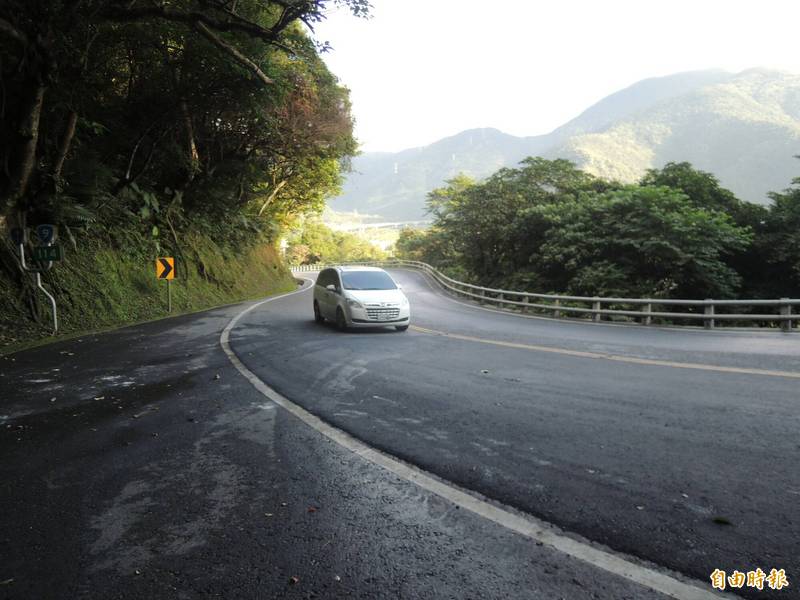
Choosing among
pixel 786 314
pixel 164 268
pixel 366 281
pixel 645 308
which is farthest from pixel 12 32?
pixel 786 314

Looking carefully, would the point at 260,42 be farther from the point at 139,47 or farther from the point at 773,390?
the point at 773,390

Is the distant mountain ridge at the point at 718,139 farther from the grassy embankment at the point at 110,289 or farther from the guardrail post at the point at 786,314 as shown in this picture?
the guardrail post at the point at 786,314

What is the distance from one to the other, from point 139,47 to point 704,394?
16.5m

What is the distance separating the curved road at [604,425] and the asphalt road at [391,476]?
0.8 inches

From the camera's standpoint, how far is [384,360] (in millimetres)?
8844

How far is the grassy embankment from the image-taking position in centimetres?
1269

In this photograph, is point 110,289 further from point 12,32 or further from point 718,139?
point 718,139

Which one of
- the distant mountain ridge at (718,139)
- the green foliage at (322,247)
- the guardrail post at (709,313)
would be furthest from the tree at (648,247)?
the distant mountain ridge at (718,139)

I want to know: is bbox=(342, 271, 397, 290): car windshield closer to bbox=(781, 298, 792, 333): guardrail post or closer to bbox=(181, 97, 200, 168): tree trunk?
bbox=(781, 298, 792, 333): guardrail post

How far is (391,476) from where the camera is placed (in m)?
3.96

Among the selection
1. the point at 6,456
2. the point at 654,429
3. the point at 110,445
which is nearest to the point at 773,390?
the point at 654,429

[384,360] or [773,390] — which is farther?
[384,360]

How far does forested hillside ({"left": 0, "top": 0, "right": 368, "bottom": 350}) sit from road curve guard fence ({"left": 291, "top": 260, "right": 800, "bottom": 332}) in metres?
10.6

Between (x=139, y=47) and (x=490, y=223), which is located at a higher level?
(x=139, y=47)
